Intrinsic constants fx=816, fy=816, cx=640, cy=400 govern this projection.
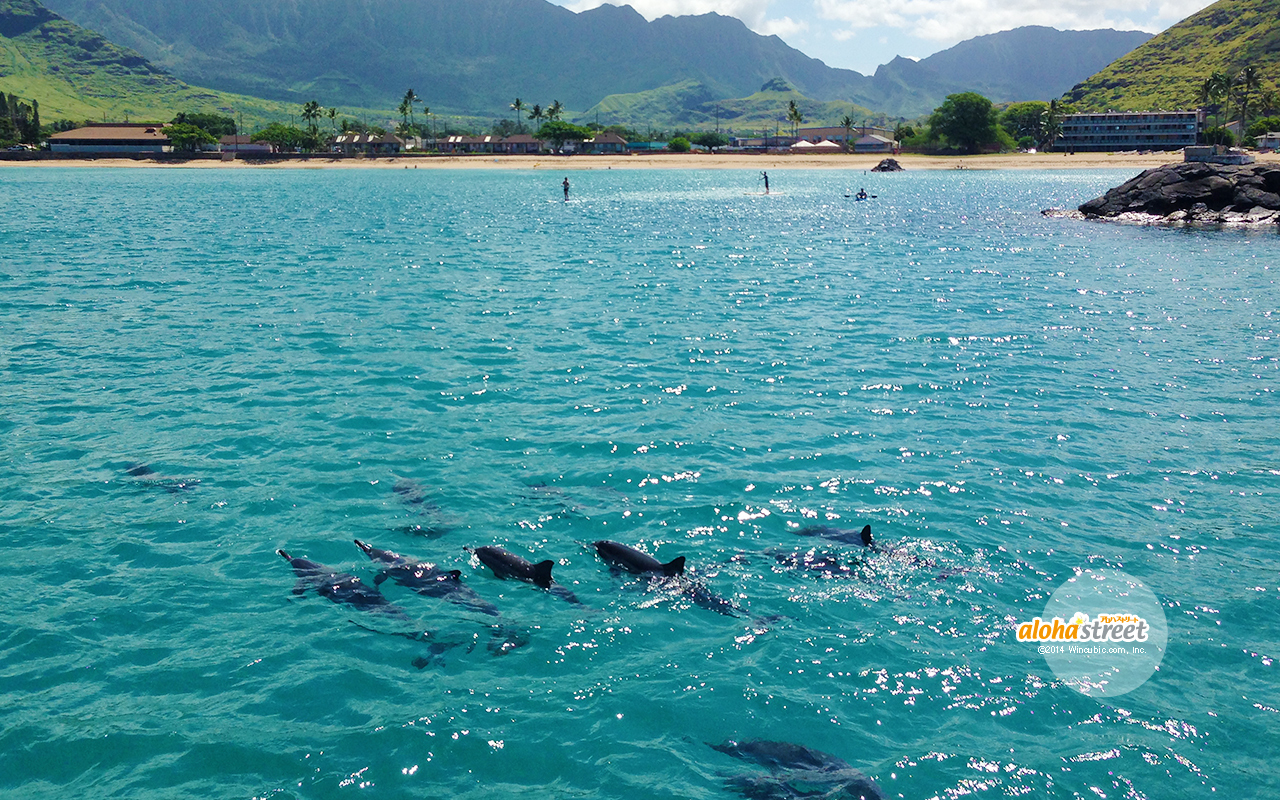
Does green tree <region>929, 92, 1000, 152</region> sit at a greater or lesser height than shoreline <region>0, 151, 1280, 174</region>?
greater

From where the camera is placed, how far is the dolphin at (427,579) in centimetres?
1159

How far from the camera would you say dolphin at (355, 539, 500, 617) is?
11.6 meters

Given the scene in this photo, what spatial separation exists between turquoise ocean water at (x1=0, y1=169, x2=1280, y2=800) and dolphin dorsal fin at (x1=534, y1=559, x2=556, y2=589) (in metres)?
0.30

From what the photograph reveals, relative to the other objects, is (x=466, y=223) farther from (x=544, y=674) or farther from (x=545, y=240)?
(x=544, y=674)

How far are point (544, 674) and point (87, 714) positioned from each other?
204 inches

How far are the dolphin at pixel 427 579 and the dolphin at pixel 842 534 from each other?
5431 mm

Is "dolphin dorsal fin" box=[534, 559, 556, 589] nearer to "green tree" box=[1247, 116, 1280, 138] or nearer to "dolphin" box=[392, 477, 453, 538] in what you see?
→ "dolphin" box=[392, 477, 453, 538]

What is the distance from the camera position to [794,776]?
8.34m

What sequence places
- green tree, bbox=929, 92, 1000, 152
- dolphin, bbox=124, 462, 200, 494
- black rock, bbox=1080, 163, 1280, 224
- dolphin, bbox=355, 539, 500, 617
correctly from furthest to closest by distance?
green tree, bbox=929, 92, 1000, 152
black rock, bbox=1080, 163, 1280, 224
dolphin, bbox=124, 462, 200, 494
dolphin, bbox=355, 539, 500, 617

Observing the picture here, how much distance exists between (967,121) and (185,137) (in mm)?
179329

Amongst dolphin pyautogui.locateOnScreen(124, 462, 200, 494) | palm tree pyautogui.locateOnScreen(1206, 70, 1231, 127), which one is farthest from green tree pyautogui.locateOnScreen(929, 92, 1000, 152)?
dolphin pyautogui.locateOnScreen(124, 462, 200, 494)

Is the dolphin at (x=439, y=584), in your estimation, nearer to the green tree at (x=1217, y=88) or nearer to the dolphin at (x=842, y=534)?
the dolphin at (x=842, y=534)

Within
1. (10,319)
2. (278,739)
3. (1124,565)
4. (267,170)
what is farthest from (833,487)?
(267,170)

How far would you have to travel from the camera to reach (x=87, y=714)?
9.31 m
